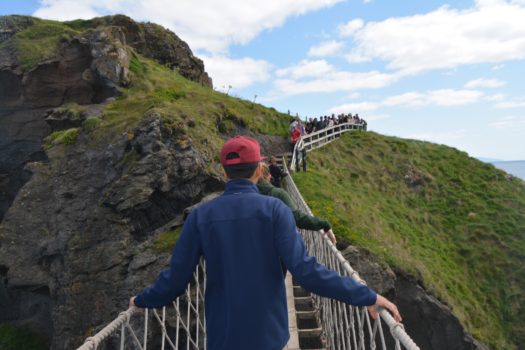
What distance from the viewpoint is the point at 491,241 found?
58.2 feet

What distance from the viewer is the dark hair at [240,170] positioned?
2406mm

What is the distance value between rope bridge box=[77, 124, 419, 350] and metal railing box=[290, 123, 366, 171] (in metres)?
5.35

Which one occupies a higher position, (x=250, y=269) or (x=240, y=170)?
(x=240, y=170)

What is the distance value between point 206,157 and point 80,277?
468 centimetres

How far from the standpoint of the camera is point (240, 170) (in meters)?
2.41

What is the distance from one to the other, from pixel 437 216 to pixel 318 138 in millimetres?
7283

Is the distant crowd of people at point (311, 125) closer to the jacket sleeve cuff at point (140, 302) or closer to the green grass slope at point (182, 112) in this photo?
the green grass slope at point (182, 112)

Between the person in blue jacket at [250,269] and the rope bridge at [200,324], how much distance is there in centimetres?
76

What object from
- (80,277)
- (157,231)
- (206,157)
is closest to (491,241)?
(206,157)

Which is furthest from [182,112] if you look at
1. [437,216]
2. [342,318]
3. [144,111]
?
[437,216]

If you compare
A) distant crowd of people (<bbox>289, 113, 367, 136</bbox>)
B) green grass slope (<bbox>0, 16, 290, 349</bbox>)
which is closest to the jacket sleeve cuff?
green grass slope (<bbox>0, 16, 290, 349</bbox>)

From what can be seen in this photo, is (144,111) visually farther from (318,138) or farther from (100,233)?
(318,138)

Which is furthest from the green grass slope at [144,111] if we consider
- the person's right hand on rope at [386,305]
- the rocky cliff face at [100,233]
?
the person's right hand on rope at [386,305]

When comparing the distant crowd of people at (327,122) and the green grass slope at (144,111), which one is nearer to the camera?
the green grass slope at (144,111)
